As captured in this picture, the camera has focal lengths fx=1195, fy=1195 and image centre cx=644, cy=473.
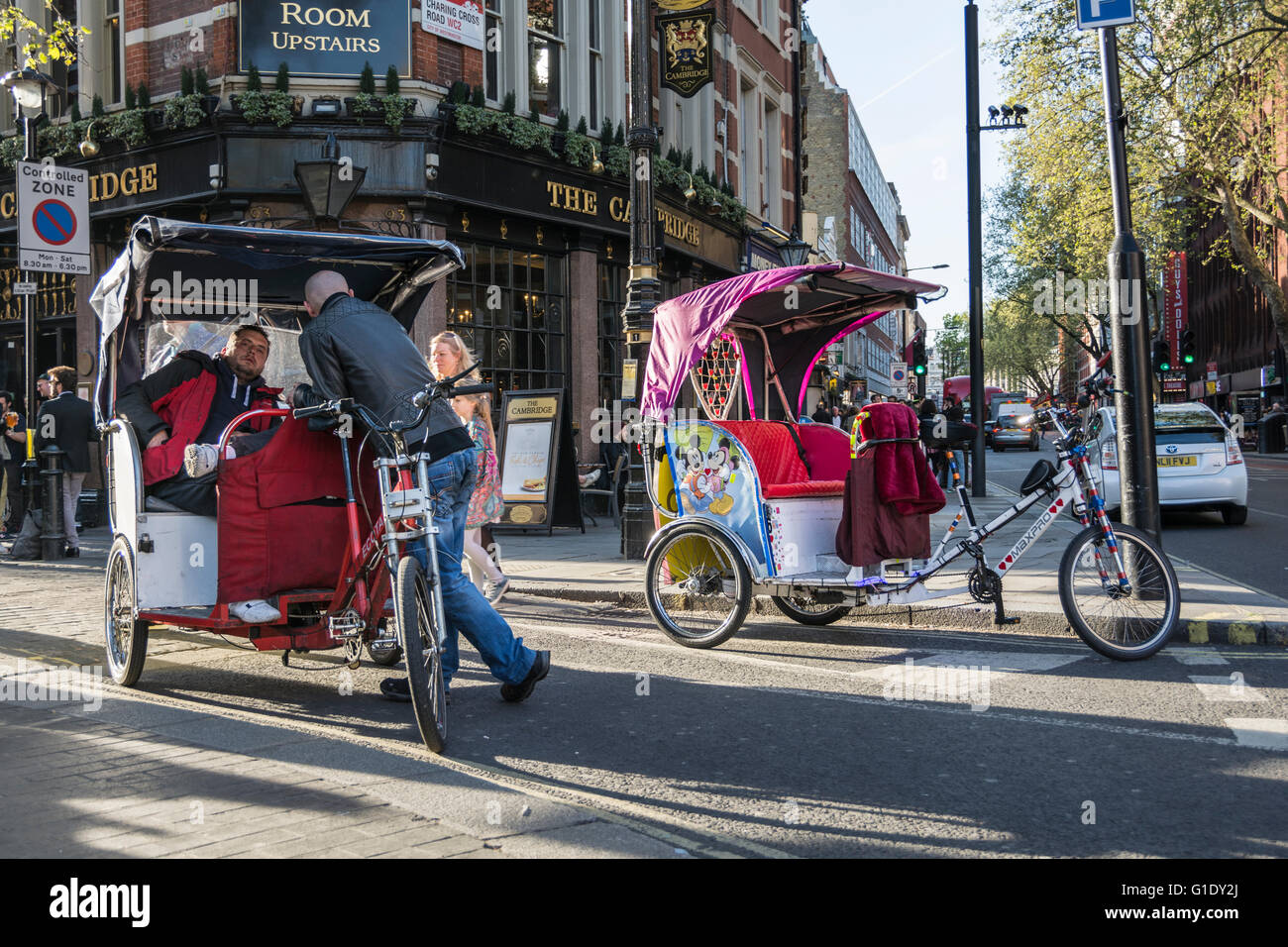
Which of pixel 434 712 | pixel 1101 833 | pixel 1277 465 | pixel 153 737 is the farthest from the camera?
pixel 1277 465

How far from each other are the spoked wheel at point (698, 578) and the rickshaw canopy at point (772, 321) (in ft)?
3.09

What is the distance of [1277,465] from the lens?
31.6 metres

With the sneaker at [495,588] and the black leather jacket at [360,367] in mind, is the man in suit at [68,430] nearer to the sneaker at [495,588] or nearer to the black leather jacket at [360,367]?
the sneaker at [495,588]

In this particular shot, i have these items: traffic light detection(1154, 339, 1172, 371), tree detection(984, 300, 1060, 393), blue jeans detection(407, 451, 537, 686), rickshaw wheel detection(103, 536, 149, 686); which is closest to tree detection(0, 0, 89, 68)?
rickshaw wheel detection(103, 536, 149, 686)

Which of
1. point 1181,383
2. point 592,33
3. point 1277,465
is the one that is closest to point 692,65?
point 592,33

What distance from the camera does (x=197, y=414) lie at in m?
6.22

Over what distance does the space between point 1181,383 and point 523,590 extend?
51124 mm

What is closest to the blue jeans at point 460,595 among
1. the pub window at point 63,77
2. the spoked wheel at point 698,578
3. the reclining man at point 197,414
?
the reclining man at point 197,414

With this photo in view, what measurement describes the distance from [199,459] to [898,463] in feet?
12.6

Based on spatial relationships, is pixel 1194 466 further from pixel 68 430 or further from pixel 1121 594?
pixel 68 430

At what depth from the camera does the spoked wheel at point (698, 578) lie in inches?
284

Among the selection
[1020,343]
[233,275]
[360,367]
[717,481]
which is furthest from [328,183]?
[1020,343]

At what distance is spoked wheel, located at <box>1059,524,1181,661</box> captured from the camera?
632cm
